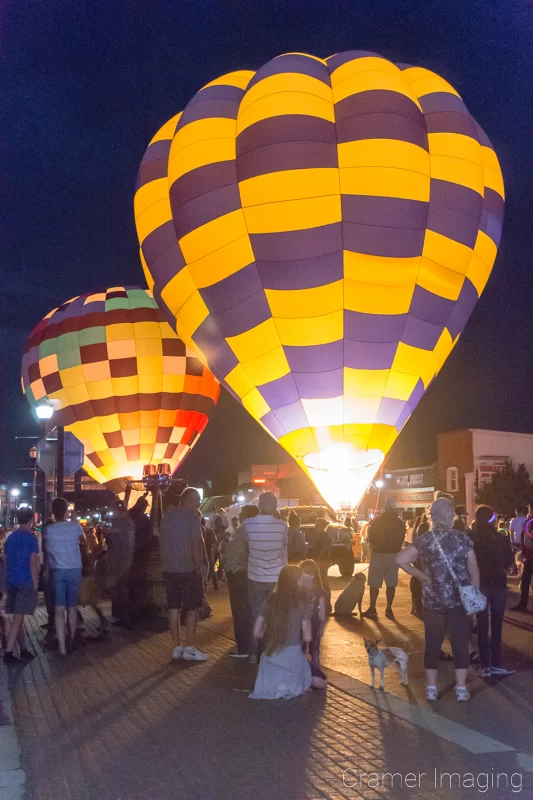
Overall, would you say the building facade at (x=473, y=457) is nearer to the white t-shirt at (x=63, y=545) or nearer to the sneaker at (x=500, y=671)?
the white t-shirt at (x=63, y=545)

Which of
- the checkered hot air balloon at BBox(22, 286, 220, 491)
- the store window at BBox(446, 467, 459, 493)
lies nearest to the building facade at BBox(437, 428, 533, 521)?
the store window at BBox(446, 467, 459, 493)

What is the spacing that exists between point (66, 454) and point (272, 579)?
15.6 ft

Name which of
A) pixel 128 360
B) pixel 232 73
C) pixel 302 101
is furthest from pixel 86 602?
pixel 128 360

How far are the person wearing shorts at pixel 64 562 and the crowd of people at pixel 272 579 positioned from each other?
1 centimetres

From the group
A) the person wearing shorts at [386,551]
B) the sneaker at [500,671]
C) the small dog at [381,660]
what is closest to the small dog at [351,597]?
the person wearing shorts at [386,551]

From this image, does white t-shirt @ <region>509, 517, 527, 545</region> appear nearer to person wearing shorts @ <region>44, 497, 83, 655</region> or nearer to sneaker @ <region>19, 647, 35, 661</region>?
person wearing shorts @ <region>44, 497, 83, 655</region>

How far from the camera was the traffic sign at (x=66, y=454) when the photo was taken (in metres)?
11.6

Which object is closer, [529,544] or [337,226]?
[529,544]

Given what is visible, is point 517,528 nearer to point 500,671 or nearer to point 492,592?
point 492,592

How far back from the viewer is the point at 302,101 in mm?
14891

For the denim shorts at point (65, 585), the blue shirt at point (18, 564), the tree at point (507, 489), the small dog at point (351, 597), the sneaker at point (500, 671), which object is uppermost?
the tree at point (507, 489)

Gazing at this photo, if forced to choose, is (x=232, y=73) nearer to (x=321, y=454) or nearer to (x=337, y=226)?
(x=337, y=226)

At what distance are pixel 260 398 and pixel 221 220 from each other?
3.31m

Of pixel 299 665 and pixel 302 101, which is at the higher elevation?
pixel 302 101
